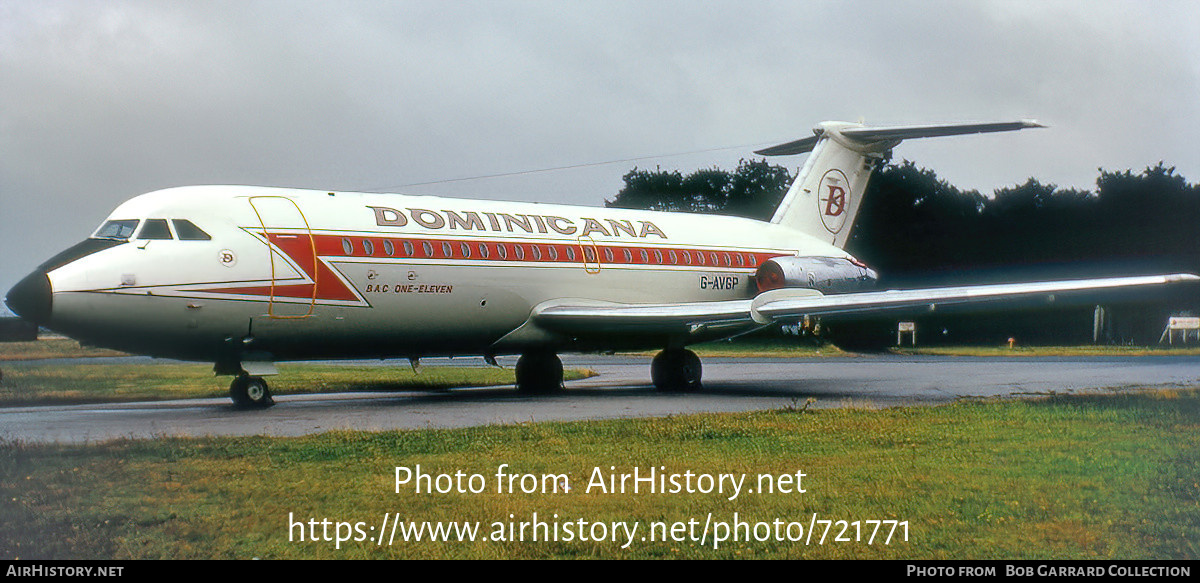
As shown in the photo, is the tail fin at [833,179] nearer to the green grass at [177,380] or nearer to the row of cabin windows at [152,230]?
the green grass at [177,380]

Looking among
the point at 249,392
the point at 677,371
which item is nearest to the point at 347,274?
the point at 249,392

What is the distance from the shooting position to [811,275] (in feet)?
77.2

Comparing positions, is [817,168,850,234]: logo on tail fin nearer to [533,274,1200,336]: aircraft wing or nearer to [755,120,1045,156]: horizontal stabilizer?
[755,120,1045,156]: horizontal stabilizer

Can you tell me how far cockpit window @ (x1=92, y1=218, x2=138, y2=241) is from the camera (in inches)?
593

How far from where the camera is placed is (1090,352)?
1522 inches

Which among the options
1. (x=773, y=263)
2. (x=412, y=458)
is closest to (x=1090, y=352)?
(x=773, y=263)

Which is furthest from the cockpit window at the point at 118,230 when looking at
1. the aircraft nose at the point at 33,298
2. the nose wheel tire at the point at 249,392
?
the nose wheel tire at the point at 249,392

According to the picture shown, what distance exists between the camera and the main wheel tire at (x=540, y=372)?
21.6 metres

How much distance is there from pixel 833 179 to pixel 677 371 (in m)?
8.30

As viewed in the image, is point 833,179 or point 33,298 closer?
point 33,298

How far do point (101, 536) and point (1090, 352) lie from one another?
127ft

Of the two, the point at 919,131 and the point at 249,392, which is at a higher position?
the point at 919,131

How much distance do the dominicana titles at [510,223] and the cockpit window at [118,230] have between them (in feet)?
12.9

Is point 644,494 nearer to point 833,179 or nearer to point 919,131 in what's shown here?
point 919,131
